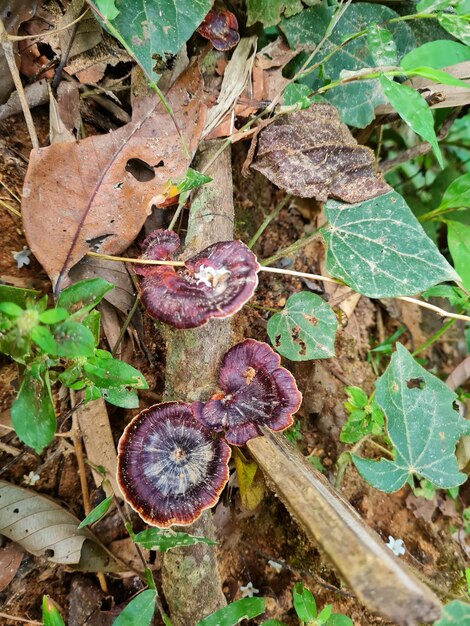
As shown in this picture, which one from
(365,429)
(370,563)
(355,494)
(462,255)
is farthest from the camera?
(355,494)

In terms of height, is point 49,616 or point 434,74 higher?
point 434,74

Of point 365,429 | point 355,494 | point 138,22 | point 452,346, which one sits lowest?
point 452,346

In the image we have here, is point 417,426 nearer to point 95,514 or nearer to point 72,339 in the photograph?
point 95,514

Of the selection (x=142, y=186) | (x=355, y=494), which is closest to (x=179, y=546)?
(x=355, y=494)

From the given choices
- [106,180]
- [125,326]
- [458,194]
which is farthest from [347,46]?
[125,326]

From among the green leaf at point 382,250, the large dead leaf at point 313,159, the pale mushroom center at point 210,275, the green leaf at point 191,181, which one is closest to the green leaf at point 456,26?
the large dead leaf at point 313,159

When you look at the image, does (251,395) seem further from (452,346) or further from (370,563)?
(452,346)
